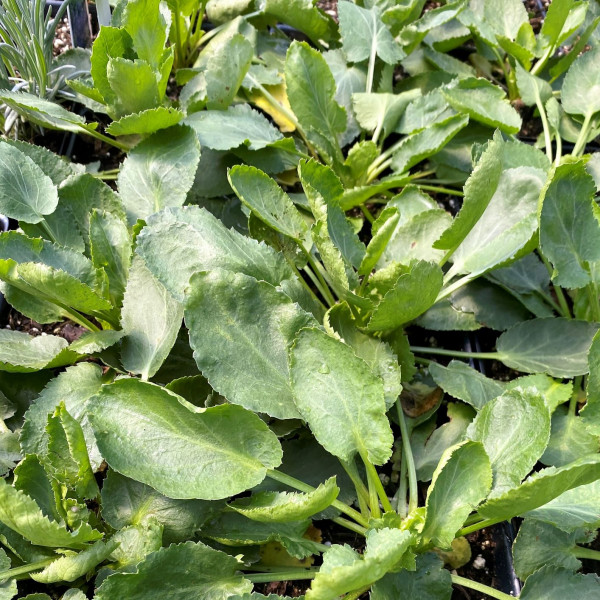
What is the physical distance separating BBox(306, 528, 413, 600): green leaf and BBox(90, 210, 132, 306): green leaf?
1.70 ft

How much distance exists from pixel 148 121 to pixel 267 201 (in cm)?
28

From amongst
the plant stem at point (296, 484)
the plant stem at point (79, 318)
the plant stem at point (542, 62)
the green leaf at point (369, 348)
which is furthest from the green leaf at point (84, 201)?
the plant stem at point (542, 62)

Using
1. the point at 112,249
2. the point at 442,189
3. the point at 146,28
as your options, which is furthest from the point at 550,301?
the point at 146,28

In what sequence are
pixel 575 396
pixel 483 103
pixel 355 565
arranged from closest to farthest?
pixel 355 565
pixel 575 396
pixel 483 103

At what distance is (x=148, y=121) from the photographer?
103cm

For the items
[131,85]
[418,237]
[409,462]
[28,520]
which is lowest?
[409,462]

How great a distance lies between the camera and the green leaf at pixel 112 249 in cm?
92

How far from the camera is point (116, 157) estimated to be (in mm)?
1273

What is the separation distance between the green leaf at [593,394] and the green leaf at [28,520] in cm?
65

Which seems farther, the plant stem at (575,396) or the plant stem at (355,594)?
the plant stem at (575,396)

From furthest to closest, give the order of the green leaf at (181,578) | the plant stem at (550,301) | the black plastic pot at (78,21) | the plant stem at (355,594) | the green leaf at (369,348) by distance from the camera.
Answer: the black plastic pot at (78,21) < the plant stem at (550,301) < the green leaf at (369,348) < the plant stem at (355,594) < the green leaf at (181,578)

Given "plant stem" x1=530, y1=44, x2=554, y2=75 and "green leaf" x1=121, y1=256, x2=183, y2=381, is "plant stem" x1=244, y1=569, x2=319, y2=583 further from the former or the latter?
"plant stem" x1=530, y1=44, x2=554, y2=75

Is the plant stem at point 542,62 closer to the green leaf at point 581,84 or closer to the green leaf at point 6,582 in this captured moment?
the green leaf at point 581,84

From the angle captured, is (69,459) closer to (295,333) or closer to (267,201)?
(295,333)
